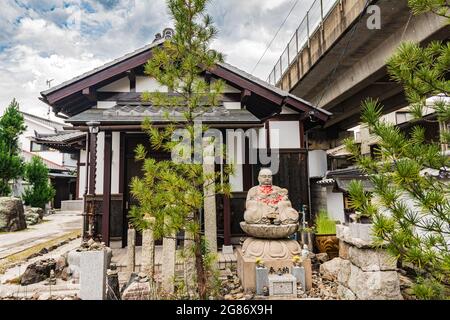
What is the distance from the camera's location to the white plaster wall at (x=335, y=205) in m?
9.50

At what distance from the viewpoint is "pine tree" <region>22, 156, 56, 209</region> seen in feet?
51.4

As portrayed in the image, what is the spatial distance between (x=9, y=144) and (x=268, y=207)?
1459 centimetres

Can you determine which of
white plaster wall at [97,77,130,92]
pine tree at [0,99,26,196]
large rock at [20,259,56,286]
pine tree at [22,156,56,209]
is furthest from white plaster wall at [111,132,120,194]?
pine tree at [22,156,56,209]

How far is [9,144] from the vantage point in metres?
13.6

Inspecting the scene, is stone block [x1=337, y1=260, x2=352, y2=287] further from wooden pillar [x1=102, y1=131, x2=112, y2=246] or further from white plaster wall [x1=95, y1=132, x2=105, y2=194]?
white plaster wall [x1=95, y1=132, x2=105, y2=194]

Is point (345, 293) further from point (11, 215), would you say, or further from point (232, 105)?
point (11, 215)

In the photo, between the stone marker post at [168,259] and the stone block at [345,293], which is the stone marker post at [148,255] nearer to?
the stone marker post at [168,259]

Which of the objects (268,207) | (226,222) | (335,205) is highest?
(268,207)

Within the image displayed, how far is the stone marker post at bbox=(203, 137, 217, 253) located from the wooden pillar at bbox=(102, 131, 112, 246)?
3.11 metres

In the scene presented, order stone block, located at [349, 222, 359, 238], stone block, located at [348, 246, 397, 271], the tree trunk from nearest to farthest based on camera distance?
the tree trunk
stone block, located at [348, 246, 397, 271]
stone block, located at [349, 222, 359, 238]

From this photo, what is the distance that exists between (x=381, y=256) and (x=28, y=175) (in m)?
18.1

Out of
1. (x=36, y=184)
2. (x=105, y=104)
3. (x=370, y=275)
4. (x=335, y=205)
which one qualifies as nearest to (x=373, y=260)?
(x=370, y=275)

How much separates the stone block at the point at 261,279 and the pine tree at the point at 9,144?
1425 centimetres

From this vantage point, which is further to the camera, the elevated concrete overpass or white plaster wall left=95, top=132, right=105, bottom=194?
white plaster wall left=95, top=132, right=105, bottom=194
